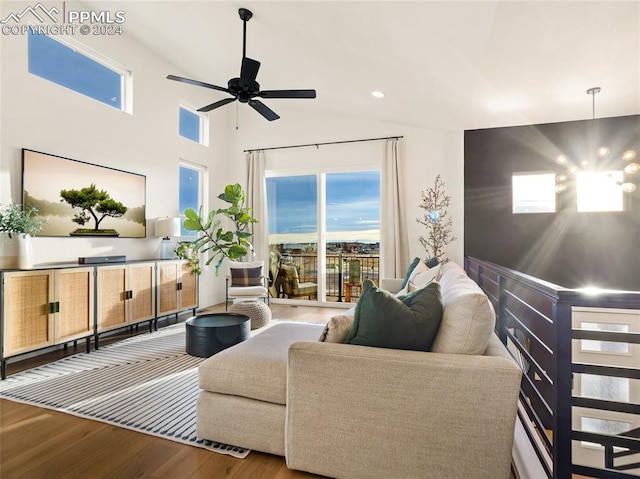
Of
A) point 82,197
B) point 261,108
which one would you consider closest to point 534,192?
point 261,108

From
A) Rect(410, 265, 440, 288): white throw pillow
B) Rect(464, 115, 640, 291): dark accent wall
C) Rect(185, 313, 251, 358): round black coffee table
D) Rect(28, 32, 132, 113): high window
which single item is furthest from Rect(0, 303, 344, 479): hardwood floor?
Rect(464, 115, 640, 291): dark accent wall

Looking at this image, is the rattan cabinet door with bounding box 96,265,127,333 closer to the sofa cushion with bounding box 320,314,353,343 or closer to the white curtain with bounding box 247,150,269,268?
the white curtain with bounding box 247,150,269,268

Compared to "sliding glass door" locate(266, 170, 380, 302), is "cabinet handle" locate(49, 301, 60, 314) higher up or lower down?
lower down

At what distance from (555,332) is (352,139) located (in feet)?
15.9

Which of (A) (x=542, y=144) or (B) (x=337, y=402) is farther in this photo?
(A) (x=542, y=144)

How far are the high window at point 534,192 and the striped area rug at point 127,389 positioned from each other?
4705 mm

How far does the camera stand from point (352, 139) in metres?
5.69

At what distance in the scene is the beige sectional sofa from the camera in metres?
1.37

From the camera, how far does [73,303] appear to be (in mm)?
3180

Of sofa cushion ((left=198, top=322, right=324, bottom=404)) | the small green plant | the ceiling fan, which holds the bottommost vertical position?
sofa cushion ((left=198, top=322, right=324, bottom=404))

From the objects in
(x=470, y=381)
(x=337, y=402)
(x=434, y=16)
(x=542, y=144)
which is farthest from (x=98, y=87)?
(x=542, y=144)

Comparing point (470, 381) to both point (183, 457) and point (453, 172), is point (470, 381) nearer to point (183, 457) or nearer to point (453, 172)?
point (183, 457)

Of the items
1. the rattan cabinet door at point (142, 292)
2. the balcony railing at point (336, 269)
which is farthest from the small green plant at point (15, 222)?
the balcony railing at point (336, 269)
